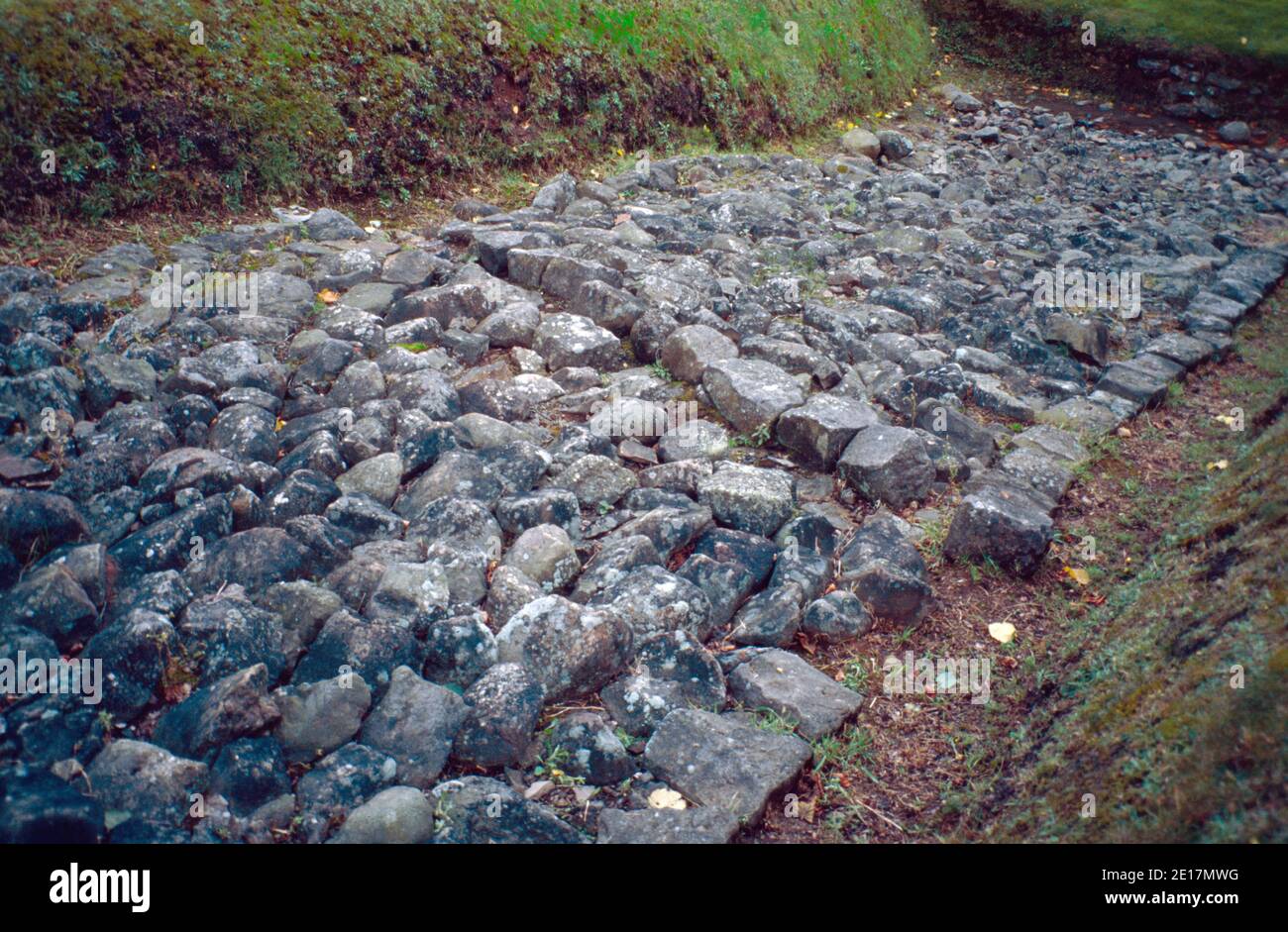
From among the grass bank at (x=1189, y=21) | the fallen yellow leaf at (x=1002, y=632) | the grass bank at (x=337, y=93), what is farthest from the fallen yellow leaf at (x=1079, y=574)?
the grass bank at (x=1189, y=21)

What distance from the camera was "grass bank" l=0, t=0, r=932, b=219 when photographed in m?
5.74

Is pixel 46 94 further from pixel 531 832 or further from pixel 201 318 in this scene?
pixel 531 832

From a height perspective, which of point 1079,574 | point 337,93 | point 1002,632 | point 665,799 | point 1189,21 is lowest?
point 665,799

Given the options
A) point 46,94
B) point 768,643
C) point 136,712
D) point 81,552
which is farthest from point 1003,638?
point 46,94

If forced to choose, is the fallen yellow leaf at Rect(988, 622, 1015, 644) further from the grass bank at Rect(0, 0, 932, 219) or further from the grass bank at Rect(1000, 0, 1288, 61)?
the grass bank at Rect(1000, 0, 1288, 61)

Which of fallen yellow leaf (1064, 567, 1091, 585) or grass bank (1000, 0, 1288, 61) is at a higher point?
grass bank (1000, 0, 1288, 61)

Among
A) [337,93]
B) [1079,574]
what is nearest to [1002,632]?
[1079,574]

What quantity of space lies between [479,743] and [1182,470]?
424cm

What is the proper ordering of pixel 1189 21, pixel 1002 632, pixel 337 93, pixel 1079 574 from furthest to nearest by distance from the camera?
1. pixel 1189 21
2. pixel 337 93
3. pixel 1079 574
4. pixel 1002 632

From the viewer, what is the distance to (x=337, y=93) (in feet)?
22.8

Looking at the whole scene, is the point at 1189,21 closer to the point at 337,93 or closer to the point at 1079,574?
the point at 337,93

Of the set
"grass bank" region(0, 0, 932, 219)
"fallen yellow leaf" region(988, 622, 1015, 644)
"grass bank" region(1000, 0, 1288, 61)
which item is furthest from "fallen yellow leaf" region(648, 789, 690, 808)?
"grass bank" region(1000, 0, 1288, 61)

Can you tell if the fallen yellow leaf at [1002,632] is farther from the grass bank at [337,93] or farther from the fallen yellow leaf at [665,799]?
the grass bank at [337,93]

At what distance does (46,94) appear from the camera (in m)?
5.63
